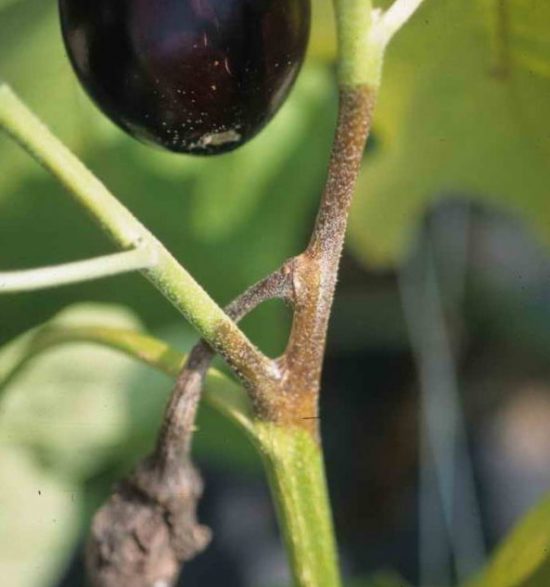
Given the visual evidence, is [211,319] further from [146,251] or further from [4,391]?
[4,391]

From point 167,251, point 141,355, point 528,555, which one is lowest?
point 528,555

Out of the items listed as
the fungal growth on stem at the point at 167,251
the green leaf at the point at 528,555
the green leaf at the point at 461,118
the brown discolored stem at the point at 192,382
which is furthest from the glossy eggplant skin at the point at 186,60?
the green leaf at the point at 528,555

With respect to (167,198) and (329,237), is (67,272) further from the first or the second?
(167,198)

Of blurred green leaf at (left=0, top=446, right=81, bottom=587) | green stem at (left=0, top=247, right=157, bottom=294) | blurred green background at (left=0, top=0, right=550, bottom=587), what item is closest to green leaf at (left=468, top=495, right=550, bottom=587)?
blurred green background at (left=0, top=0, right=550, bottom=587)

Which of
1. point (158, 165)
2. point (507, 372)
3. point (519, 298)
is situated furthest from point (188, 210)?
point (507, 372)

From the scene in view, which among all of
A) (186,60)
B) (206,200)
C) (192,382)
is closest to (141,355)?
(192,382)

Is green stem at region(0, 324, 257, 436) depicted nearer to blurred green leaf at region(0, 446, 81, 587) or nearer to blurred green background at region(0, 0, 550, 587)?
blurred green background at region(0, 0, 550, 587)

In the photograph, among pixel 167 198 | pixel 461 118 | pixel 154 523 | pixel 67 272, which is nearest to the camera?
pixel 67 272
